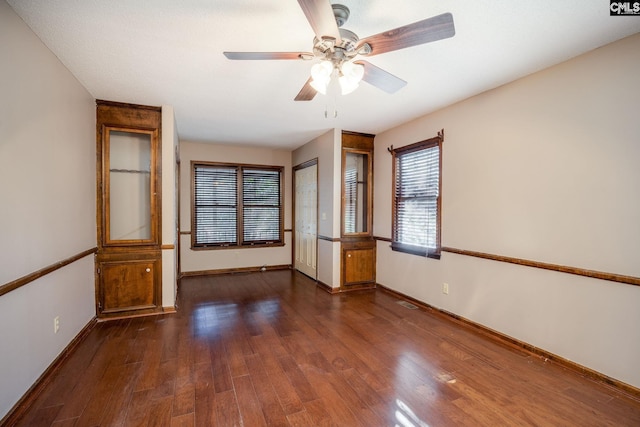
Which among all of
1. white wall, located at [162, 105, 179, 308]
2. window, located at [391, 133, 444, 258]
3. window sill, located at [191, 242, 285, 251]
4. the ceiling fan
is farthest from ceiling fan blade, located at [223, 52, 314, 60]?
window sill, located at [191, 242, 285, 251]

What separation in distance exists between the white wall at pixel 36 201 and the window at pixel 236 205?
267cm

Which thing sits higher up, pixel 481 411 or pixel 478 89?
pixel 478 89

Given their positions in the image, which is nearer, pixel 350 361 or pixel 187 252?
pixel 350 361

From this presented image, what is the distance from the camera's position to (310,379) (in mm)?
2244

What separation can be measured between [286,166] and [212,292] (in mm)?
3003

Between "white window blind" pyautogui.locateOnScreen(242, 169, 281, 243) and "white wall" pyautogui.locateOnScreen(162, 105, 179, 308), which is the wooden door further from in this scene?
"white wall" pyautogui.locateOnScreen(162, 105, 179, 308)

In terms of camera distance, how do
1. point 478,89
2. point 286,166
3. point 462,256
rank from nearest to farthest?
point 478,89 < point 462,256 < point 286,166

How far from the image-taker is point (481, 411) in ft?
6.23

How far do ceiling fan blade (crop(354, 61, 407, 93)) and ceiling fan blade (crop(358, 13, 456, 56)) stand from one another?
0.15m

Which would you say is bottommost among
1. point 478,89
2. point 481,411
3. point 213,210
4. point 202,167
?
point 481,411

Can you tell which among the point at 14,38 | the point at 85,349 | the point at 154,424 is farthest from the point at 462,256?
the point at 14,38

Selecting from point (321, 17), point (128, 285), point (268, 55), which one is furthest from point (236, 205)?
point (321, 17)

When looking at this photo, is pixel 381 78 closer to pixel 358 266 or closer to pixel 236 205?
pixel 358 266

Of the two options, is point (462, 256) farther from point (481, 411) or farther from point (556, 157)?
point (481, 411)
